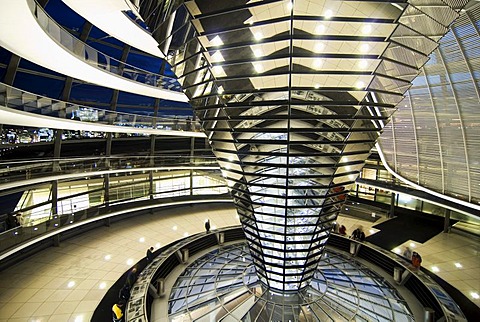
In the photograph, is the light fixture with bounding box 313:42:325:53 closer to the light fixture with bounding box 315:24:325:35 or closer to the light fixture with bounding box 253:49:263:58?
the light fixture with bounding box 315:24:325:35

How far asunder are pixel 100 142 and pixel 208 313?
52.4ft

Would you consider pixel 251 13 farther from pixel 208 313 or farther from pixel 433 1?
pixel 208 313

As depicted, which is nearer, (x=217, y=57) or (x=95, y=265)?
(x=217, y=57)

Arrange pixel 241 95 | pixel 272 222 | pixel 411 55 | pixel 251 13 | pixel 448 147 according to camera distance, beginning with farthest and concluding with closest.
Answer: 1. pixel 448 147
2. pixel 272 222
3. pixel 241 95
4. pixel 411 55
5. pixel 251 13

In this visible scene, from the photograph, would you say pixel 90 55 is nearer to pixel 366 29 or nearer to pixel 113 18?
pixel 113 18

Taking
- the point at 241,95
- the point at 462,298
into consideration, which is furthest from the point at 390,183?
the point at 241,95

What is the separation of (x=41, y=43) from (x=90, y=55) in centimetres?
368

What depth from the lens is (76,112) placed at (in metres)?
15.4

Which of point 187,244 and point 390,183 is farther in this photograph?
point 390,183

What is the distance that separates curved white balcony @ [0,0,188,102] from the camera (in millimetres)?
7562

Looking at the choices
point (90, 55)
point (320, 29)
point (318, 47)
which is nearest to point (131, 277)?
point (90, 55)

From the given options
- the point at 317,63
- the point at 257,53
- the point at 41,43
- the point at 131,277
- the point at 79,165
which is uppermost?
the point at 41,43

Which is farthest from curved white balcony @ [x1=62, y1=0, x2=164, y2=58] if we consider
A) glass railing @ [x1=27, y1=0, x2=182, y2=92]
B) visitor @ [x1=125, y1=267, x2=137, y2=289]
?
visitor @ [x1=125, y1=267, x2=137, y2=289]

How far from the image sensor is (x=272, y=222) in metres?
11.4
